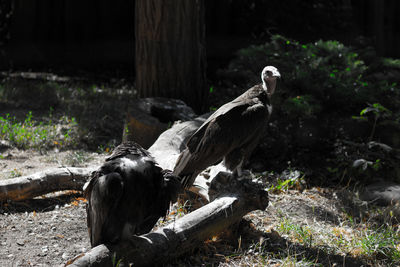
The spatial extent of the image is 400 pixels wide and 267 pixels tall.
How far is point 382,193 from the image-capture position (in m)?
4.81

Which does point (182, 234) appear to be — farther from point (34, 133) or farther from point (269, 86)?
point (34, 133)

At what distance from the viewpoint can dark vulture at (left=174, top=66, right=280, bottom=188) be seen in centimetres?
370

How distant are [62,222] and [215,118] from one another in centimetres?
156

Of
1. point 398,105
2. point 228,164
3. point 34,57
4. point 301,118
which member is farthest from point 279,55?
point 34,57

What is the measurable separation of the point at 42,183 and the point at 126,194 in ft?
5.26

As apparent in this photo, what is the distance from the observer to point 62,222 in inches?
153

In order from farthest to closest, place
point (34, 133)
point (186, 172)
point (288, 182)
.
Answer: point (34, 133) → point (288, 182) → point (186, 172)

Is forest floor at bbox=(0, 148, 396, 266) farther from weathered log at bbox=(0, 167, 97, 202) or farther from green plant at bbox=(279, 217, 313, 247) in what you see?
weathered log at bbox=(0, 167, 97, 202)

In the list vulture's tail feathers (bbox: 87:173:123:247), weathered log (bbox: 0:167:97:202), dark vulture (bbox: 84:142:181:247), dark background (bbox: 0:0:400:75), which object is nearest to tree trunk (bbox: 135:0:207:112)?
weathered log (bbox: 0:167:97:202)

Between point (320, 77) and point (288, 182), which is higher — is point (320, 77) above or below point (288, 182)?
above

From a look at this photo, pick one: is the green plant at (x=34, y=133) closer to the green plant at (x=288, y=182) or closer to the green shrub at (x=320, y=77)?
the green shrub at (x=320, y=77)

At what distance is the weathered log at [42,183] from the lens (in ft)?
13.4

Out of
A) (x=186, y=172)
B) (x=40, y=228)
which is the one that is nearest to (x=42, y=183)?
(x=40, y=228)

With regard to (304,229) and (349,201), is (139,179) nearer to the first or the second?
(304,229)
